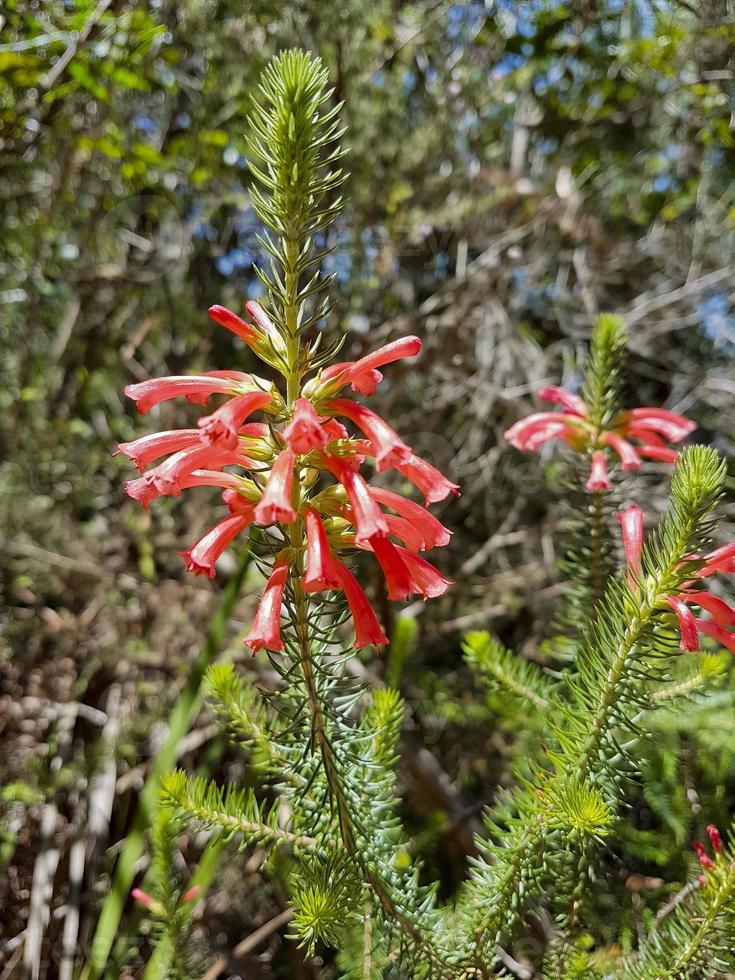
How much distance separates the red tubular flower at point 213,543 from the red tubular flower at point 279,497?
0.12 meters

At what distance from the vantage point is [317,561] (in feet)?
2.57

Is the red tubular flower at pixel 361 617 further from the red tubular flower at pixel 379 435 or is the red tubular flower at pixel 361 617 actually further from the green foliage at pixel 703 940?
the green foliage at pixel 703 940

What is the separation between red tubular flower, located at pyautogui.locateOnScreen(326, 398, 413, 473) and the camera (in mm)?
818

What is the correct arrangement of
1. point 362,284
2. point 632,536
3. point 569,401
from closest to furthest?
point 632,536 → point 569,401 → point 362,284

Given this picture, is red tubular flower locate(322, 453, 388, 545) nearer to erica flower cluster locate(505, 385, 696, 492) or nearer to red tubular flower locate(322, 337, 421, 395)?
red tubular flower locate(322, 337, 421, 395)

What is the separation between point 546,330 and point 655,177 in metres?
0.76

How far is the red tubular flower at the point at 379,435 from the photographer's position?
818mm

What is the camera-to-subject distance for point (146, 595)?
2492 mm

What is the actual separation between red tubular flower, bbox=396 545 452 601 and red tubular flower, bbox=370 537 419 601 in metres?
0.03

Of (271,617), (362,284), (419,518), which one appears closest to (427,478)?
(419,518)

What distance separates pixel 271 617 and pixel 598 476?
0.74 meters

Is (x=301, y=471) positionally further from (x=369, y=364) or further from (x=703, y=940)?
(x=703, y=940)

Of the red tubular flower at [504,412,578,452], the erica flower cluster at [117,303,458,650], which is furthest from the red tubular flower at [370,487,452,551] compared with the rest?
the red tubular flower at [504,412,578,452]

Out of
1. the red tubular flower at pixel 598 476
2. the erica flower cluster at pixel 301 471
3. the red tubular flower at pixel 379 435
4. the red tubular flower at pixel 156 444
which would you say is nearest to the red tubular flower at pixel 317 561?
the erica flower cluster at pixel 301 471
